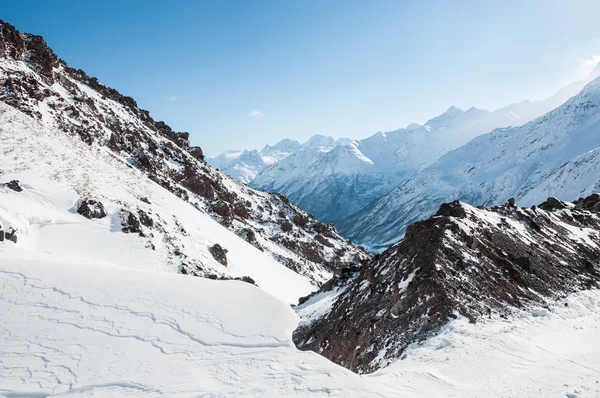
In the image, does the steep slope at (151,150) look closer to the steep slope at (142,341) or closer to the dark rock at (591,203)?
the steep slope at (142,341)

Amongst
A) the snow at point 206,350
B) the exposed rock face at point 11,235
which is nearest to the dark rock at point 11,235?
the exposed rock face at point 11,235

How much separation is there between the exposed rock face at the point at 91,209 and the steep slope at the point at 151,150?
27.6 ft

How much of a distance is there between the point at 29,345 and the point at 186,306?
446cm

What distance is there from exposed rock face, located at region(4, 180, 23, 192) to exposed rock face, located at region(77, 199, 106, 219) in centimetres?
372

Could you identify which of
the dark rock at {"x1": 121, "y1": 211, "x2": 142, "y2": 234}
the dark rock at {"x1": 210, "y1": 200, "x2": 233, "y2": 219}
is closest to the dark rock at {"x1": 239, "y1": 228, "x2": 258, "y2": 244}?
the dark rock at {"x1": 210, "y1": 200, "x2": 233, "y2": 219}

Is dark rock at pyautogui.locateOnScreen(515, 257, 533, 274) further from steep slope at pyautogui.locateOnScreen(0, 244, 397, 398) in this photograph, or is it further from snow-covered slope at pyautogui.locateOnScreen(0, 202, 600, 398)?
steep slope at pyautogui.locateOnScreen(0, 244, 397, 398)

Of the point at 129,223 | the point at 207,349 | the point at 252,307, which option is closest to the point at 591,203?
the point at 252,307

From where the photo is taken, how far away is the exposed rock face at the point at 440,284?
12539 mm

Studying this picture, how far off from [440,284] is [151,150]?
57088mm

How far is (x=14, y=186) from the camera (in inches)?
898

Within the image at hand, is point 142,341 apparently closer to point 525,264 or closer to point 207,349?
point 207,349

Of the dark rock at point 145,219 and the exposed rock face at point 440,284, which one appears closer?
the exposed rock face at point 440,284

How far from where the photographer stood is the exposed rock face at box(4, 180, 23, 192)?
890 inches

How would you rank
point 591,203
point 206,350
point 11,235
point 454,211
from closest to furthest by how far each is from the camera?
1. point 206,350
2. point 11,235
3. point 454,211
4. point 591,203
